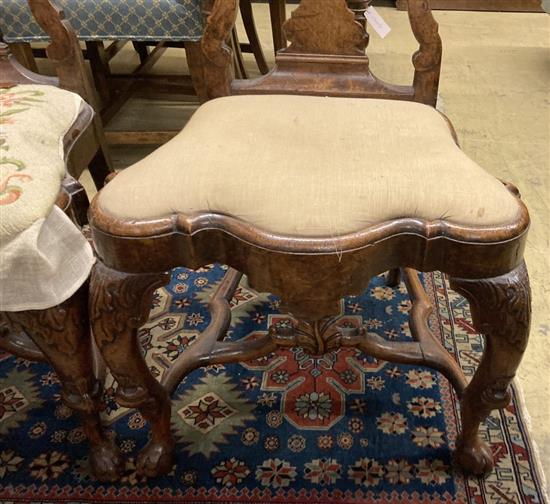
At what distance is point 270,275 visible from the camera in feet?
2.10

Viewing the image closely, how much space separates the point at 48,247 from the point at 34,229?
34 millimetres

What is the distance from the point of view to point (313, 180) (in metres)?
0.65

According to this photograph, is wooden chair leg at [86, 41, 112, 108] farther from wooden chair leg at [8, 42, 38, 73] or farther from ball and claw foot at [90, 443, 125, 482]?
ball and claw foot at [90, 443, 125, 482]

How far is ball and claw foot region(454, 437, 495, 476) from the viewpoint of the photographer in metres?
0.89

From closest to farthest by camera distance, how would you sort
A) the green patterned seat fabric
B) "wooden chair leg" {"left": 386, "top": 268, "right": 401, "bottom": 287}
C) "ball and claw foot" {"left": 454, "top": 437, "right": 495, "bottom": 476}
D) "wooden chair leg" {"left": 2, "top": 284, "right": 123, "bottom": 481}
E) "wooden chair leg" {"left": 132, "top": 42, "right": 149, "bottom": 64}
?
"wooden chair leg" {"left": 2, "top": 284, "right": 123, "bottom": 481}, "ball and claw foot" {"left": 454, "top": 437, "right": 495, "bottom": 476}, "wooden chair leg" {"left": 386, "top": 268, "right": 401, "bottom": 287}, the green patterned seat fabric, "wooden chair leg" {"left": 132, "top": 42, "right": 149, "bottom": 64}

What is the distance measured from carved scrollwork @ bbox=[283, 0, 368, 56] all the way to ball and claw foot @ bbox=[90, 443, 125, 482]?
794mm

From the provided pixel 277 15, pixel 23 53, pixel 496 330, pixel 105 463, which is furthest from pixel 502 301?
pixel 277 15

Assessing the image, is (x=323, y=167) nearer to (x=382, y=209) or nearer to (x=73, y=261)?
(x=382, y=209)

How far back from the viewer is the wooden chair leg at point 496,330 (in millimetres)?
655

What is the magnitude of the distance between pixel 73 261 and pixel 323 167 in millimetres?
345

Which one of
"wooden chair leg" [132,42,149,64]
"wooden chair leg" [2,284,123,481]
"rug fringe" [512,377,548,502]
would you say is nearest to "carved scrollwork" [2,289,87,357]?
"wooden chair leg" [2,284,123,481]

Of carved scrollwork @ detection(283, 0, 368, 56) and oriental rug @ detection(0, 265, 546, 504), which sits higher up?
carved scrollwork @ detection(283, 0, 368, 56)

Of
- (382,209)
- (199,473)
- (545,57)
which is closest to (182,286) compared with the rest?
(199,473)

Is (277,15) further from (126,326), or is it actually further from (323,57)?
(126,326)
